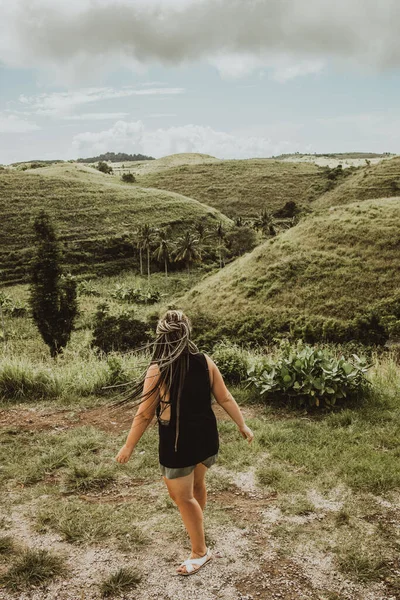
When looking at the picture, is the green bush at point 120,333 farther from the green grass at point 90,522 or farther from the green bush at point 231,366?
the green grass at point 90,522

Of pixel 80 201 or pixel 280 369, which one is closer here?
pixel 280 369

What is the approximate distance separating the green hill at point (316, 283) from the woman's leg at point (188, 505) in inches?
1336

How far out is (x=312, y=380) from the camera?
23.6 ft

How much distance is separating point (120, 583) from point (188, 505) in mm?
762

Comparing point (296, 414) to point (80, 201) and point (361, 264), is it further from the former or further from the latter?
point (80, 201)

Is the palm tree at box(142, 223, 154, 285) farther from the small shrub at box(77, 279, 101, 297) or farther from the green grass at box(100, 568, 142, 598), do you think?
the green grass at box(100, 568, 142, 598)

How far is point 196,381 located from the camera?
3639 millimetres

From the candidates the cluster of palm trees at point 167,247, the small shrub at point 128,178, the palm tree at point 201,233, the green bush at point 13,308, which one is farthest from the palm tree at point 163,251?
the small shrub at point 128,178

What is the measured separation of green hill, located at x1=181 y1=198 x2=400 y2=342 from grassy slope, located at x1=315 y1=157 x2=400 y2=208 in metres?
40.1

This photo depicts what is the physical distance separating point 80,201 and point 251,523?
8782 centimetres

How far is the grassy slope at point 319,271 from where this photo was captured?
40.7 m

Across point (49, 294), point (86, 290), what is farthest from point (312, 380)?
point (86, 290)

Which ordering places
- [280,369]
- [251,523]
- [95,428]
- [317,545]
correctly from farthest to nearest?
[280,369] → [95,428] → [251,523] → [317,545]

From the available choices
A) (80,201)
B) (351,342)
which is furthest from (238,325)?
(80,201)
